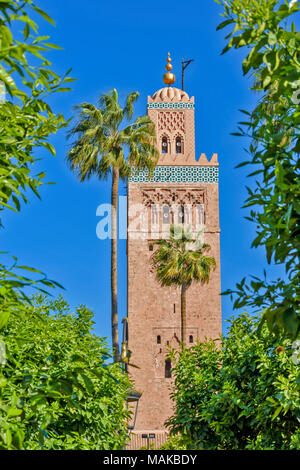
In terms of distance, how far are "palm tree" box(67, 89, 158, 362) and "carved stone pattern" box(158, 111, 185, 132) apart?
1720cm

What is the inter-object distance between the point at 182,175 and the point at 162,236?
12.7 feet

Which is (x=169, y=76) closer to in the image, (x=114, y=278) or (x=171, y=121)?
(x=171, y=121)

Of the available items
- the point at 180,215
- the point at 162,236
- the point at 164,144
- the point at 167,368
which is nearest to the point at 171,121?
the point at 164,144

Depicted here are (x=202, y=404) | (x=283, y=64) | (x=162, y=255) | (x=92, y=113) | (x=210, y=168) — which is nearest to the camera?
(x=283, y=64)

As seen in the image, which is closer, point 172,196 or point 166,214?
point 166,214

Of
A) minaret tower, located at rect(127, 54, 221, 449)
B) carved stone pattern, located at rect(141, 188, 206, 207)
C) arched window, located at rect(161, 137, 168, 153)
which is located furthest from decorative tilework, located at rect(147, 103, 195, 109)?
carved stone pattern, located at rect(141, 188, 206, 207)

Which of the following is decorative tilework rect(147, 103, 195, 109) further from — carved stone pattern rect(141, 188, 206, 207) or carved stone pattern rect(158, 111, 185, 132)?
carved stone pattern rect(141, 188, 206, 207)

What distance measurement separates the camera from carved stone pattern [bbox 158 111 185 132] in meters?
39.2

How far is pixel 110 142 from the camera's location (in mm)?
21375

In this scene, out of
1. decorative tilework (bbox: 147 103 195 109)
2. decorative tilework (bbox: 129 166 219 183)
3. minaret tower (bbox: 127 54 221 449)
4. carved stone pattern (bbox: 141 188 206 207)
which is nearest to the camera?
minaret tower (bbox: 127 54 221 449)

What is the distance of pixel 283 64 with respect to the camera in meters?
3.22
